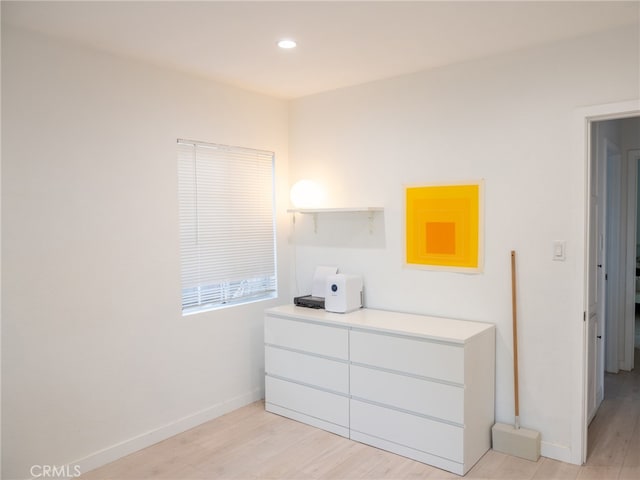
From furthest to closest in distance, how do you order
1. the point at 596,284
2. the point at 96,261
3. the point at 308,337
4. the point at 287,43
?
1. the point at 596,284
2. the point at 308,337
3. the point at 96,261
4. the point at 287,43

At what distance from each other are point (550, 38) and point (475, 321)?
178cm

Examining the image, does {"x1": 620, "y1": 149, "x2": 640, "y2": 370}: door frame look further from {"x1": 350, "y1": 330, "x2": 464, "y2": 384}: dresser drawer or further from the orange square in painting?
{"x1": 350, "y1": 330, "x2": 464, "y2": 384}: dresser drawer

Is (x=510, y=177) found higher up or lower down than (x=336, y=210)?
higher up

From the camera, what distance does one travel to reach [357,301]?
3.69 meters

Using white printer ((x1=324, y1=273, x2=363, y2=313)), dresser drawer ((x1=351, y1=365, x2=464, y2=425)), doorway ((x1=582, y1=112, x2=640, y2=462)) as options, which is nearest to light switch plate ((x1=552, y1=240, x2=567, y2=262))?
dresser drawer ((x1=351, y1=365, x2=464, y2=425))

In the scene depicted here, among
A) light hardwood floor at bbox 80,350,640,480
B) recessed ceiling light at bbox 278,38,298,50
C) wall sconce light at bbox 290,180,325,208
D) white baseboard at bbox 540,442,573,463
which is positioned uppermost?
recessed ceiling light at bbox 278,38,298,50

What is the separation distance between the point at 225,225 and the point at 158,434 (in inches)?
60.7

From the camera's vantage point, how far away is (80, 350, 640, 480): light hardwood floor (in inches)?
111

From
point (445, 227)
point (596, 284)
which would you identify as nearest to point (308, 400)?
point (445, 227)

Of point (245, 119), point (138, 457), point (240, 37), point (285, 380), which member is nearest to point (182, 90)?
point (245, 119)

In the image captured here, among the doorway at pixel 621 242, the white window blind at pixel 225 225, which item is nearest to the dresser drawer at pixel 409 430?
the white window blind at pixel 225 225

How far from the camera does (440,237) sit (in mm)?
3375

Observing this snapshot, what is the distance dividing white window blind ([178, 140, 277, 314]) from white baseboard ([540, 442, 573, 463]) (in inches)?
90.3

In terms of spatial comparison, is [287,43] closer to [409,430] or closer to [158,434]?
[409,430]
